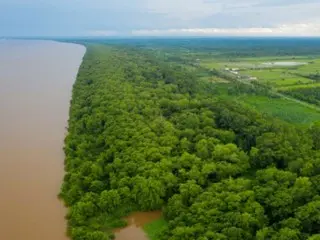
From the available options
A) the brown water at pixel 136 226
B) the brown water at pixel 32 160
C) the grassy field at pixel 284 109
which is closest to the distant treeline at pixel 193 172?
the brown water at pixel 136 226

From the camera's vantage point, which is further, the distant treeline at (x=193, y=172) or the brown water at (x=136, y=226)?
the brown water at (x=136, y=226)

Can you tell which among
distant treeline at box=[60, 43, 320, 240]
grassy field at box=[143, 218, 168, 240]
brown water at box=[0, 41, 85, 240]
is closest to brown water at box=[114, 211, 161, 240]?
grassy field at box=[143, 218, 168, 240]

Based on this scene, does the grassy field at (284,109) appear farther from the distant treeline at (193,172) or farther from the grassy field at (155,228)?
the grassy field at (155,228)

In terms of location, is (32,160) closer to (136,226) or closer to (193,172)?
(136,226)

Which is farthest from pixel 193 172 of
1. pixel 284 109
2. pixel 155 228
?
pixel 284 109

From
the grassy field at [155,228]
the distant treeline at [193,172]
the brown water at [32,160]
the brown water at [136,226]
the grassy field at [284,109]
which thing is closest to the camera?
the distant treeline at [193,172]

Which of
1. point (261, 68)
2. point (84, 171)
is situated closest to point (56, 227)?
point (84, 171)

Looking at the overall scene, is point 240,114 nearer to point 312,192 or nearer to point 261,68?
point 312,192
